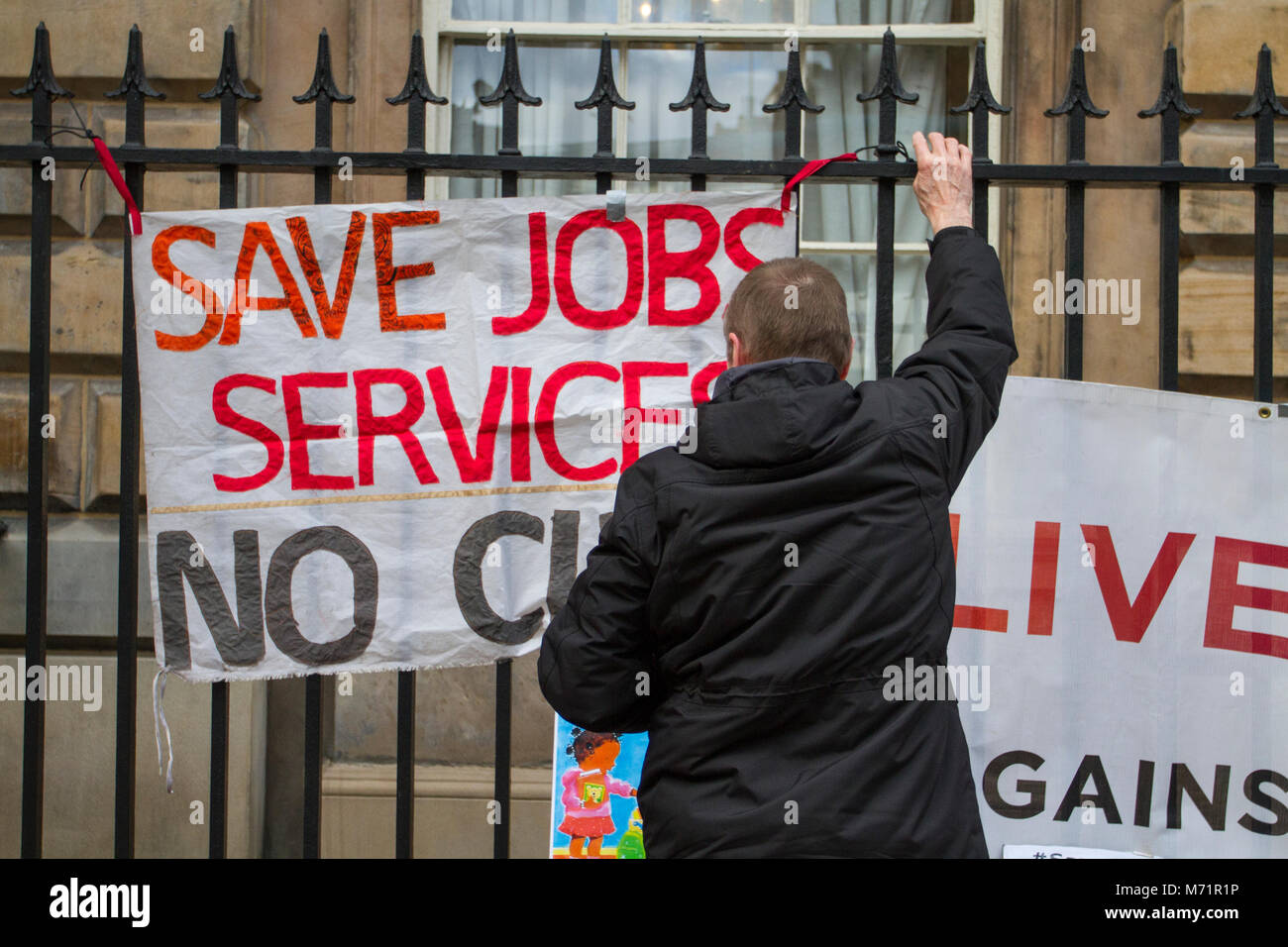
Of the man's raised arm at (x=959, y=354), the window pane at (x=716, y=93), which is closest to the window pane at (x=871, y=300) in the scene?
the window pane at (x=716, y=93)

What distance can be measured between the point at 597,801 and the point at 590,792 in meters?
0.03

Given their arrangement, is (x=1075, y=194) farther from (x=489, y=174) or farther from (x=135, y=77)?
(x=135, y=77)

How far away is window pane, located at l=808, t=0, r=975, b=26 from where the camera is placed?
18.5 feet

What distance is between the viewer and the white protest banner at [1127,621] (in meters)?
2.96

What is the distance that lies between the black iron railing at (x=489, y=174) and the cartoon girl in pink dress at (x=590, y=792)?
0.20 meters

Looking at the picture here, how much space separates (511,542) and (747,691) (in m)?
1.14

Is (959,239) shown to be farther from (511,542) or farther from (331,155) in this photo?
(331,155)

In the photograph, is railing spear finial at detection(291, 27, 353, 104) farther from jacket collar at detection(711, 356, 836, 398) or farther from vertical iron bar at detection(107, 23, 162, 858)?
jacket collar at detection(711, 356, 836, 398)

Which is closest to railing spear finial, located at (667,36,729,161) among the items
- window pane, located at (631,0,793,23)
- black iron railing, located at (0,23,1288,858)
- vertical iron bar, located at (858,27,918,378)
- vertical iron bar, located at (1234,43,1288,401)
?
black iron railing, located at (0,23,1288,858)

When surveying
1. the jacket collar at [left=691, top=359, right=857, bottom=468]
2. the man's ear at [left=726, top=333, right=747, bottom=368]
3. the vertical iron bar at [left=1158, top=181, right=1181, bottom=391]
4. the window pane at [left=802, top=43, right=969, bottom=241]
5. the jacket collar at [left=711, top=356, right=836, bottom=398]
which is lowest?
the jacket collar at [left=691, top=359, right=857, bottom=468]

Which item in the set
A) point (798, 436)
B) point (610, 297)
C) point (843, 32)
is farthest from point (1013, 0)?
point (798, 436)

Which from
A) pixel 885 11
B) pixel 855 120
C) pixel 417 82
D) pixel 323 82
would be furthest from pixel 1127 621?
pixel 885 11

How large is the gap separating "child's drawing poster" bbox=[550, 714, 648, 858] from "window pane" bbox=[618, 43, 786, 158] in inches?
137

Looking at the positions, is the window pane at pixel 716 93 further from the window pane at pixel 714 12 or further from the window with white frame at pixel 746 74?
the window pane at pixel 714 12
